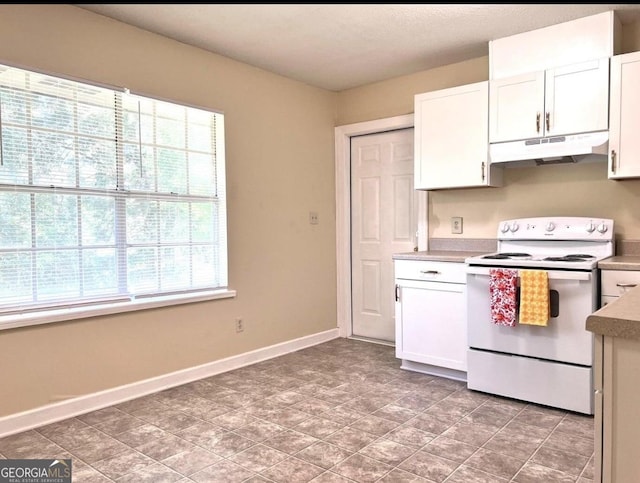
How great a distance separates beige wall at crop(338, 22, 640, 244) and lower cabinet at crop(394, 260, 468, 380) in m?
0.63

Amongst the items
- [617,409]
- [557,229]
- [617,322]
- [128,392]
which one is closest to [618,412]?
[617,409]

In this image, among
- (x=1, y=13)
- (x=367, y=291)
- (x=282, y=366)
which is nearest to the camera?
(x=1, y=13)

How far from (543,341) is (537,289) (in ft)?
1.08

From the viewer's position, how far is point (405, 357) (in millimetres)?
3535

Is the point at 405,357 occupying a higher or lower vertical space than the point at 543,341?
lower

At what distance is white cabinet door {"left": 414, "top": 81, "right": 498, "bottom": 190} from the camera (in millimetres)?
3355

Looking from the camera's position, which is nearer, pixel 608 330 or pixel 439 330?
pixel 608 330

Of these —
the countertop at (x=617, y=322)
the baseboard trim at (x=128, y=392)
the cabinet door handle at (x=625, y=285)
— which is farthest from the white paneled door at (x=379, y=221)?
the countertop at (x=617, y=322)

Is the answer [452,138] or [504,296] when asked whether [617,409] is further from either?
[452,138]

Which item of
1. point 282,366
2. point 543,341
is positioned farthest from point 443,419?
point 282,366

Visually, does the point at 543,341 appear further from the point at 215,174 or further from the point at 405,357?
the point at 215,174

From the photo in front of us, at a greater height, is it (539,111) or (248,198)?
(539,111)

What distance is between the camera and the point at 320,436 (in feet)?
8.04

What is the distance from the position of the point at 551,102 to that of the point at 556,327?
1.45 metres
